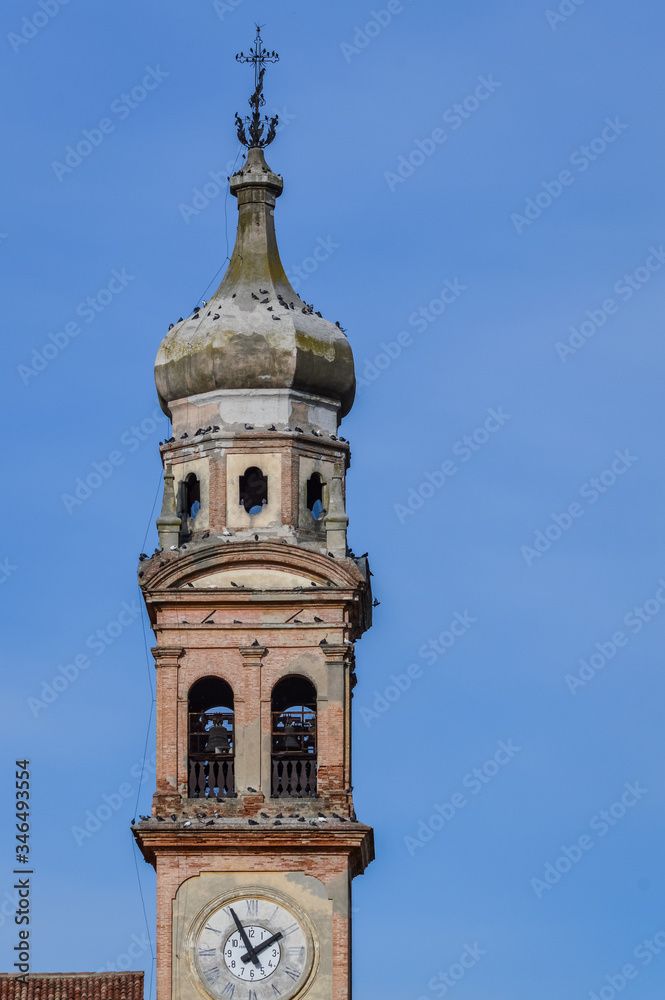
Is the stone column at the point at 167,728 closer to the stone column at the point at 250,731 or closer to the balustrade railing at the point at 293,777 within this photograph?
the stone column at the point at 250,731

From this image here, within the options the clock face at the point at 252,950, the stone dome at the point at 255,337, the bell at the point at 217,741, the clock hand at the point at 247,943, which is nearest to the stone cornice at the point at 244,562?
the bell at the point at 217,741

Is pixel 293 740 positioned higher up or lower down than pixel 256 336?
lower down

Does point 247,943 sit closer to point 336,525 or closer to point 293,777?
point 293,777

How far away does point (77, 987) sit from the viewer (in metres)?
70.4

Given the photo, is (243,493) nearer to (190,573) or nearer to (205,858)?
(190,573)

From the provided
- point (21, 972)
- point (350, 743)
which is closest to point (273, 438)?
point (350, 743)

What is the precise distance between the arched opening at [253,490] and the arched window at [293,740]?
3.70 m

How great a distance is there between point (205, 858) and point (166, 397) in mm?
10148

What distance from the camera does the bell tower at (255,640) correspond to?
6950cm

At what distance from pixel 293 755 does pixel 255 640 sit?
2374mm

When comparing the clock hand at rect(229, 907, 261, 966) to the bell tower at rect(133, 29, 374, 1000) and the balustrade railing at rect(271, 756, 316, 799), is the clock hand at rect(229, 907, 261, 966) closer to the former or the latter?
the bell tower at rect(133, 29, 374, 1000)

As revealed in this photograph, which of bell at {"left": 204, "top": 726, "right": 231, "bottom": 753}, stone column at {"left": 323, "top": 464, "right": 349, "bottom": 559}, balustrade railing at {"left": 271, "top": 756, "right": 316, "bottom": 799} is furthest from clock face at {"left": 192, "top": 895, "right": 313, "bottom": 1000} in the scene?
stone column at {"left": 323, "top": 464, "right": 349, "bottom": 559}

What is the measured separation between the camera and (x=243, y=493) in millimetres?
73125

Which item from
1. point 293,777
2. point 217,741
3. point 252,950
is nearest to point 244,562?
point 217,741
